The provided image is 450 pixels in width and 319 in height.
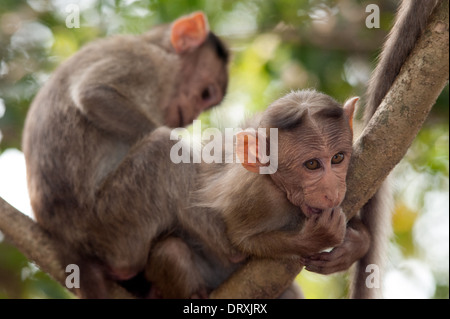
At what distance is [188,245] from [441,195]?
487 centimetres

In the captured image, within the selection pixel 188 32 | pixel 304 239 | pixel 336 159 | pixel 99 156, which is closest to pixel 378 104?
pixel 336 159

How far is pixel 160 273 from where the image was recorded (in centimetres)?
618

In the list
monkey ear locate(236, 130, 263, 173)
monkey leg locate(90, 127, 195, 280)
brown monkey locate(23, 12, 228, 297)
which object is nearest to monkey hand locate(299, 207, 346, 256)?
monkey ear locate(236, 130, 263, 173)

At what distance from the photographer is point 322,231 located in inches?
203

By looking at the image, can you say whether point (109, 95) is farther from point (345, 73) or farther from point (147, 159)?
point (345, 73)

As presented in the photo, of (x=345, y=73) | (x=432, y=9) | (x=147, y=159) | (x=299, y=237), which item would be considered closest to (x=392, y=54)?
(x=432, y=9)

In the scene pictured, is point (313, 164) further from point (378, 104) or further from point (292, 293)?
point (292, 293)

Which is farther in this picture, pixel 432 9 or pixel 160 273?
pixel 160 273

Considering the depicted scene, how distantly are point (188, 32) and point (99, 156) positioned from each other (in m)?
2.77

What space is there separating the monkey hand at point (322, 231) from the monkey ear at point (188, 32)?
4105 mm

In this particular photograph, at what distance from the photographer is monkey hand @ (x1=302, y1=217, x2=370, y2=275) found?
5.62 metres

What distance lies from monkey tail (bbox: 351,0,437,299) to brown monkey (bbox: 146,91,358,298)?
0.28m

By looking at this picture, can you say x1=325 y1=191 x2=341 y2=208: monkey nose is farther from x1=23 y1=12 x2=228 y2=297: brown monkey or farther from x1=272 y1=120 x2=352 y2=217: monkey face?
x1=23 y1=12 x2=228 y2=297: brown monkey

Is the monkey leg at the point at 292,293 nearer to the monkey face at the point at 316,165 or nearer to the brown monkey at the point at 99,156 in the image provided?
the brown monkey at the point at 99,156
